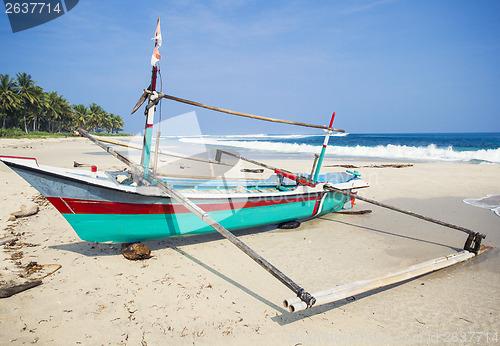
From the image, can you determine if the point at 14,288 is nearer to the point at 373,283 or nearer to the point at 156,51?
the point at 156,51

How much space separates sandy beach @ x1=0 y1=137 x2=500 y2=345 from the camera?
10.0 feet

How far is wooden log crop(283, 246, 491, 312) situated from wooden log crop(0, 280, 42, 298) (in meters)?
3.53

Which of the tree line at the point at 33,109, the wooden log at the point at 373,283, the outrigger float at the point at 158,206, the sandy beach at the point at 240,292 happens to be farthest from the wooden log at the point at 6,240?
the tree line at the point at 33,109

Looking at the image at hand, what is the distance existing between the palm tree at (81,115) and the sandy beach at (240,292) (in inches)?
2352

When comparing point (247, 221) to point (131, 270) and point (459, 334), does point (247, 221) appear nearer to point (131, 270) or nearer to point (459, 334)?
point (131, 270)

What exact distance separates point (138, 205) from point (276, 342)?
293cm

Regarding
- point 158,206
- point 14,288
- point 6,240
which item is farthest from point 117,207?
point 6,240

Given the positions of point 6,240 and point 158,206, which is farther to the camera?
point 6,240

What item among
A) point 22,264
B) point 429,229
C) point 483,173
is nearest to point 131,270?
point 22,264

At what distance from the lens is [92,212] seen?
13.5ft

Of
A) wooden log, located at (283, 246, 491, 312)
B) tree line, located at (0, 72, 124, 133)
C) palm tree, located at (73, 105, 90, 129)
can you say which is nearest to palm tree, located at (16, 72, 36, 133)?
tree line, located at (0, 72, 124, 133)

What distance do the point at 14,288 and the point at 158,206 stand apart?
2.12 meters

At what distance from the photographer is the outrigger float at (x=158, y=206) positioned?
11.5ft

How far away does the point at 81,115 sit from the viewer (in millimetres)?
57406
